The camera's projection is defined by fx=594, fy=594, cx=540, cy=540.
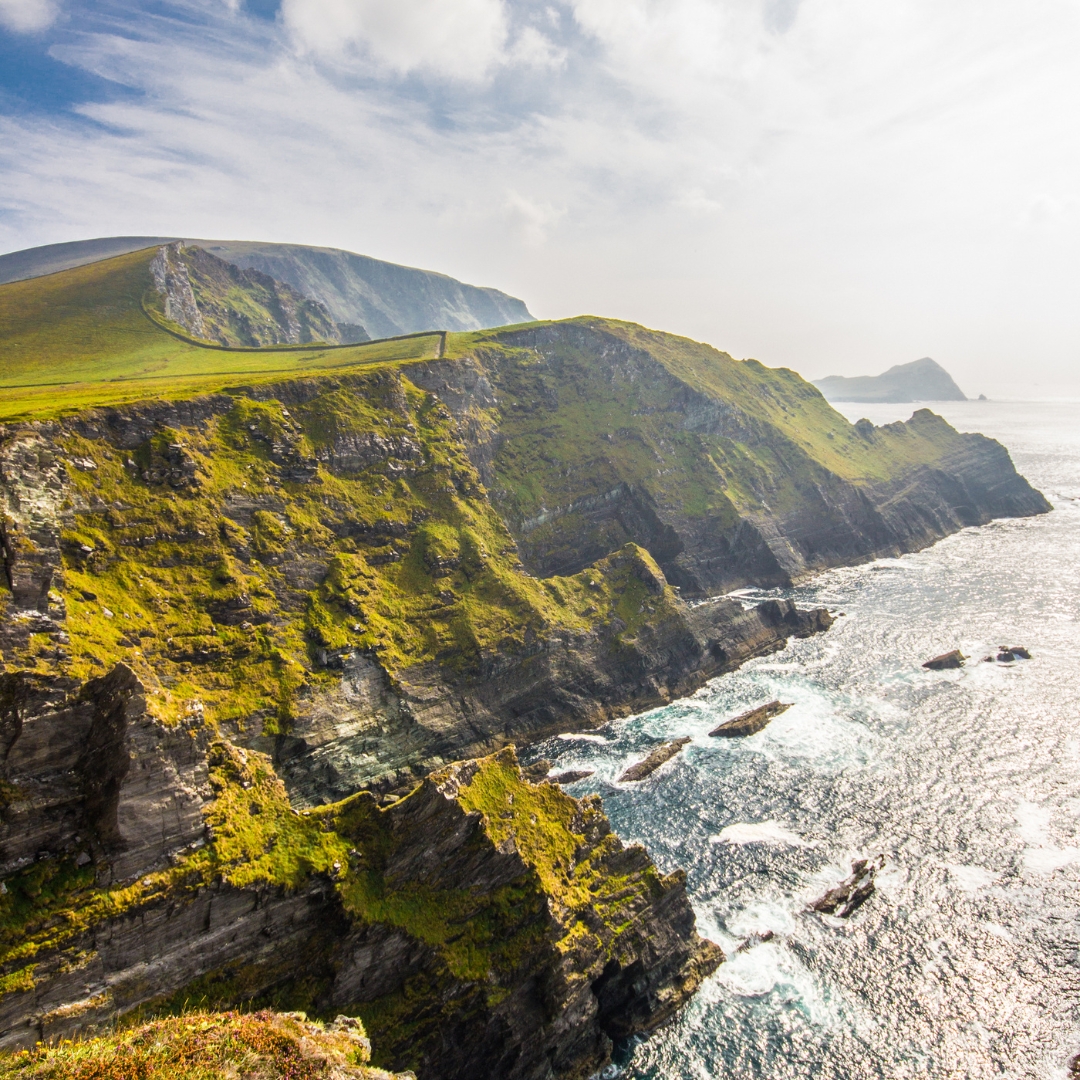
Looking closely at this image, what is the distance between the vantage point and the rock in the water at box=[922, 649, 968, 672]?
255 feet

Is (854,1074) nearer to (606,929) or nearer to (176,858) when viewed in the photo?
(606,929)

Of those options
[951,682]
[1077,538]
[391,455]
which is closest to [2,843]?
[391,455]

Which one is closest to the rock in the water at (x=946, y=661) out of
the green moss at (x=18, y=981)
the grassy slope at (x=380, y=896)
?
the grassy slope at (x=380, y=896)

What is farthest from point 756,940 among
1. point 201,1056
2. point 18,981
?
point 18,981

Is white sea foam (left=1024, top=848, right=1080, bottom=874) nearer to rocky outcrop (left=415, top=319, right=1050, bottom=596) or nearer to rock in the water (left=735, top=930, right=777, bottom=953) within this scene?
rock in the water (left=735, top=930, right=777, bottom=953)

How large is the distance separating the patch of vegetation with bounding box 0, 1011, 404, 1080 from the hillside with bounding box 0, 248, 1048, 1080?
34.2ft

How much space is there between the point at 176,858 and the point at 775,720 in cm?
6080

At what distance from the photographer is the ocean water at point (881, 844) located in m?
34.8

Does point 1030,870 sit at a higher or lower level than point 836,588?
lower

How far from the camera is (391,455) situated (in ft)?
284

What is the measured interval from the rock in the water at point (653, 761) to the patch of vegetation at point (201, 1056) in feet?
136

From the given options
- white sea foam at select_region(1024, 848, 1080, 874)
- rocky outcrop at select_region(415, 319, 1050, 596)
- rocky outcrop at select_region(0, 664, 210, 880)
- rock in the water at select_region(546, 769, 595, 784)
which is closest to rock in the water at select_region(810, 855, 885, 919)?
white sea foam at select_region(1024, 848, 1080, 874)

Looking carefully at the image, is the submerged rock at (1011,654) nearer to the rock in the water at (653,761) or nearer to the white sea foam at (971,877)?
the white sea foam at (971,877)

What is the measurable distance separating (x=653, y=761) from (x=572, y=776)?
8813 mm
